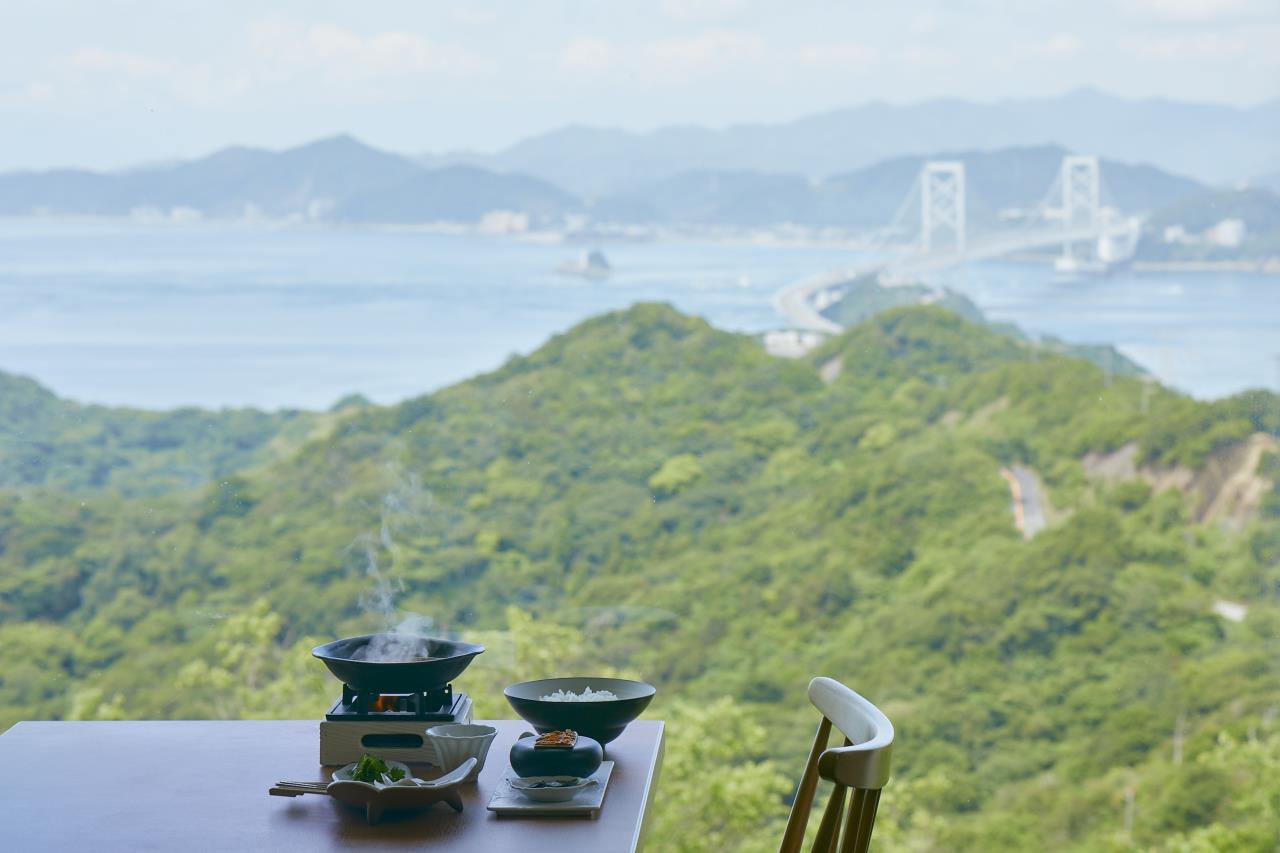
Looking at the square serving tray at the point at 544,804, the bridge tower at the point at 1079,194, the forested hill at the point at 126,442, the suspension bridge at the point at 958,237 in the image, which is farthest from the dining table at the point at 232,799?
the bridge tower at the point at 1079,194

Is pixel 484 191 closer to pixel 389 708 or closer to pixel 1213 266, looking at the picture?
pixel 1213 266

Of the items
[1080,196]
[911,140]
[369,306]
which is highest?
[911,140]

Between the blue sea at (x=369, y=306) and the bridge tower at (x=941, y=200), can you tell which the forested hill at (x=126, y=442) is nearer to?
the blue sea at (x=369, y=306)

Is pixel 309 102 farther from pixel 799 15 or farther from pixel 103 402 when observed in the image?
pixel 799 15

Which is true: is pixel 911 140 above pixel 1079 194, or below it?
above

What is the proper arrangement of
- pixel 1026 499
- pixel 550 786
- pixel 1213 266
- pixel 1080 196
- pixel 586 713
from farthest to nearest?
pixel 1080 196, pixel 1213 266, pixel 1026 499, pixel 586 713, pixel 550 786

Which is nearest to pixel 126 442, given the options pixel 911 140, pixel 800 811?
pixel 911 140

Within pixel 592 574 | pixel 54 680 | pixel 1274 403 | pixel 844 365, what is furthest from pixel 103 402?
pixel 1274 403
